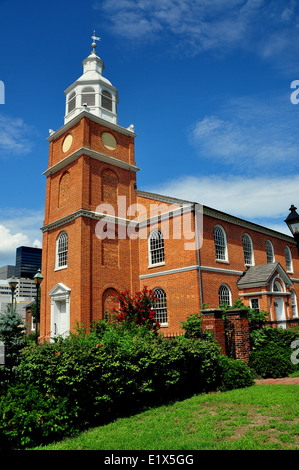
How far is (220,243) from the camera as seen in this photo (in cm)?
2245

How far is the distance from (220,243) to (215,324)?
1082 centimetres

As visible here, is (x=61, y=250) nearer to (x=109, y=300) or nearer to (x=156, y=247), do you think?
(x=109, y=300)

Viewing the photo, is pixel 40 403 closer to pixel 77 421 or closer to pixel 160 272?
pixel 77 421

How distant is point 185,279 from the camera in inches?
780

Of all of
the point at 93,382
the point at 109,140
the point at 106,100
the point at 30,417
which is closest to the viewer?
the point at 30,417

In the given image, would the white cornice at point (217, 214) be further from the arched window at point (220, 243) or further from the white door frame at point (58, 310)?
the white door frame at point (58, 310)

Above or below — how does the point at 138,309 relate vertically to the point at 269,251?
below

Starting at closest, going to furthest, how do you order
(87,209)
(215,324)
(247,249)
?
(215,324) < (87,209) < (247,249)

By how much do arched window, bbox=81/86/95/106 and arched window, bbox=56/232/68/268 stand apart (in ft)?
31.1

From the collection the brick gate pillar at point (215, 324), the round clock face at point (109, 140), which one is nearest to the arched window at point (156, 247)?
the round clock face at point (109, 140)

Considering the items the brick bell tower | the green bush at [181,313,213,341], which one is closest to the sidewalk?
the green bush at [181,313,213,341]

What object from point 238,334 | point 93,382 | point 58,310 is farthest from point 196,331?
point 58,310

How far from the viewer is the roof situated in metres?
22.0

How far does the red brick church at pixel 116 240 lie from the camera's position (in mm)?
19938
